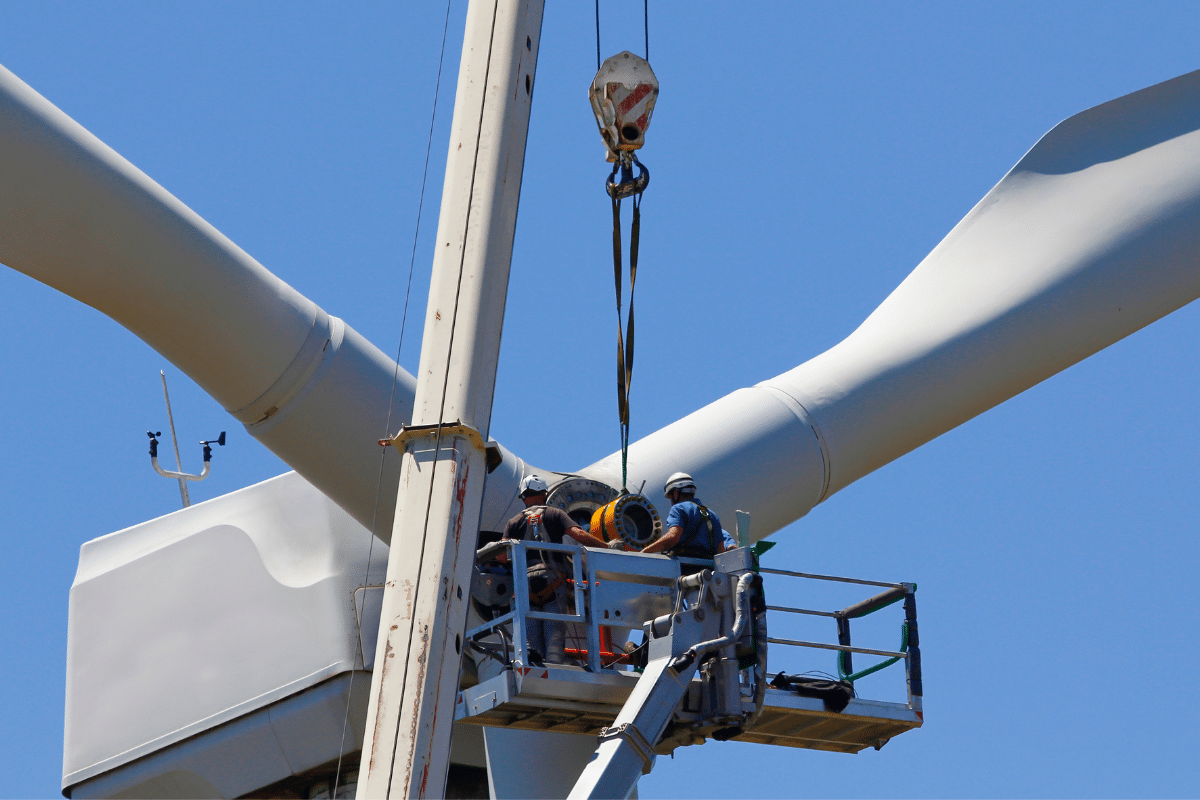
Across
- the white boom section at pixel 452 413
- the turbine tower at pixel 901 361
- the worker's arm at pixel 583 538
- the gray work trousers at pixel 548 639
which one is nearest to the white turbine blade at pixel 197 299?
the turbine tower at pixel 901 361

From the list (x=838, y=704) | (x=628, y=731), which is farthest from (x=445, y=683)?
(x=838, y=704)

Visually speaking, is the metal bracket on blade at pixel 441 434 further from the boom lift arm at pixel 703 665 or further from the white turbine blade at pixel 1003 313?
the white turbine blade at pixel 1003 313

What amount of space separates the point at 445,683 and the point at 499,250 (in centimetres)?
279

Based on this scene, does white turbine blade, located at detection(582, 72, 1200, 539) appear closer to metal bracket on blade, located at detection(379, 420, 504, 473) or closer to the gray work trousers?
the gray work trousers

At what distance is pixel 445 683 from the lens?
9.82 m

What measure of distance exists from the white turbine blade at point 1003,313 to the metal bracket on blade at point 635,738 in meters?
4.97

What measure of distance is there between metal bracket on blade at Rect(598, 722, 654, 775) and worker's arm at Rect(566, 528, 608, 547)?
1.75 m

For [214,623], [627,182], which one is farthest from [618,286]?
[214,623]

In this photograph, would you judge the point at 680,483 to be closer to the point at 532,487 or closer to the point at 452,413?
the point at 532,487

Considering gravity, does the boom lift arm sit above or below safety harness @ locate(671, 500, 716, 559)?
below

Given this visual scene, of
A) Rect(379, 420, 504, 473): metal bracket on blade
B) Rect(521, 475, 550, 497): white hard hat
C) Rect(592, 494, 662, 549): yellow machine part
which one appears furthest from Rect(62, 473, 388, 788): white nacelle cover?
Rect(379, 420, 504, 473): metal bracket on blade

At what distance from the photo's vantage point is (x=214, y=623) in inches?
612

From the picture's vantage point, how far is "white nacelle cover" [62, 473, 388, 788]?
15086mm

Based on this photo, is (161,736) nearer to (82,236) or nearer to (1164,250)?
(82,236)
